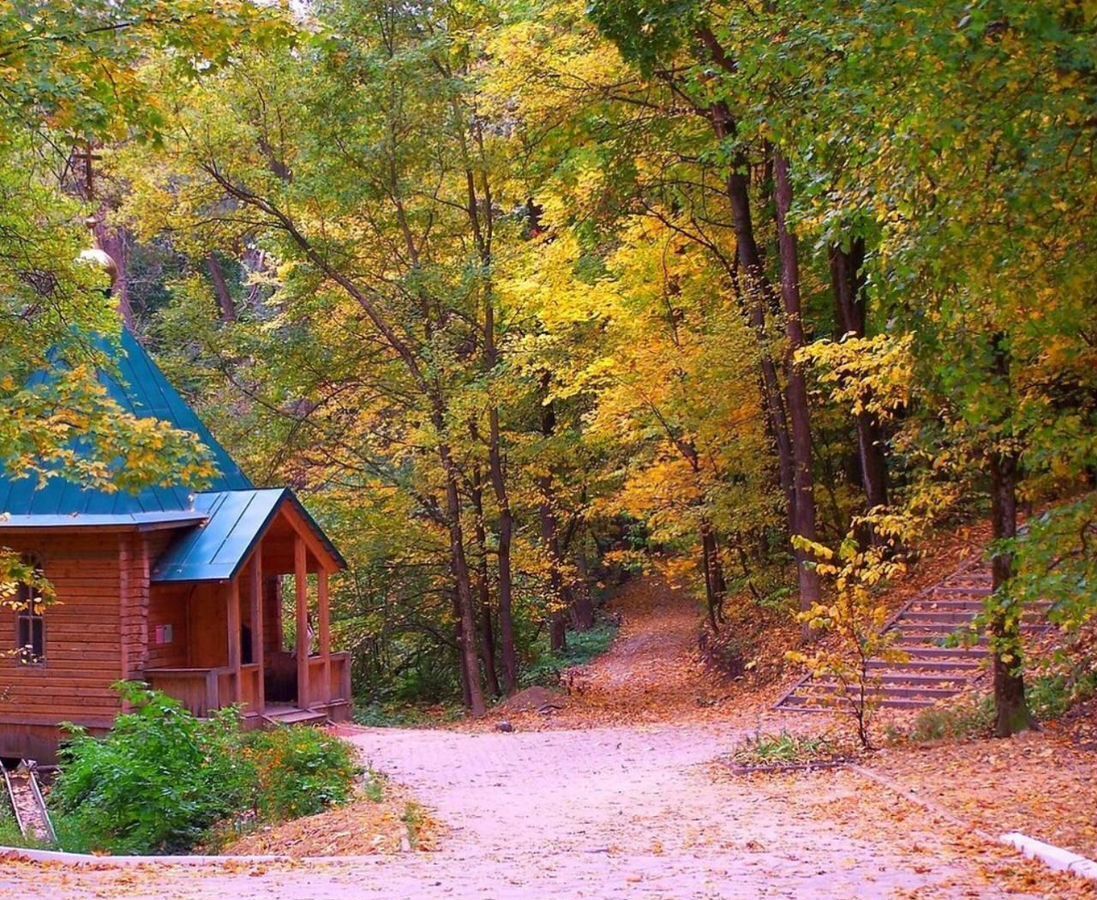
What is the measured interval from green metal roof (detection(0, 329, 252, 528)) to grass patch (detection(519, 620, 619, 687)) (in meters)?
7.37

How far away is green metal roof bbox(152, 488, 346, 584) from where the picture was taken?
689 inches

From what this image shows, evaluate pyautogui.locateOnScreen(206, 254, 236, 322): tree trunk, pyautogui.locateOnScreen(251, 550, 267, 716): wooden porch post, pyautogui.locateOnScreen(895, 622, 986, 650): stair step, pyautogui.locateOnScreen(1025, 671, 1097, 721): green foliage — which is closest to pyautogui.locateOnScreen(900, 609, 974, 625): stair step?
pyautogui.locateOnScreen(895, 622, 986, 650): stair step

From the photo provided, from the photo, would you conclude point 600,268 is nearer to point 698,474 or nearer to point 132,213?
point 698,474

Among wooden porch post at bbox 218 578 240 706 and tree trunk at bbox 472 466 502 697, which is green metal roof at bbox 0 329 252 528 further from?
tree trunk at bbox 472 466 502 697

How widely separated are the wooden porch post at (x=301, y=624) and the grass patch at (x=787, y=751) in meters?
7.85

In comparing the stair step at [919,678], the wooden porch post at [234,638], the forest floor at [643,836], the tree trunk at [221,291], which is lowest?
the forest floor at [643,836]

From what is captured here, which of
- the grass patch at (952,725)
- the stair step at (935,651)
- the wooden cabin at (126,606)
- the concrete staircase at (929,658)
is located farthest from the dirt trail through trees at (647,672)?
the grass patch at (952,725)

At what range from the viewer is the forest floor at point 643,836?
708 cm

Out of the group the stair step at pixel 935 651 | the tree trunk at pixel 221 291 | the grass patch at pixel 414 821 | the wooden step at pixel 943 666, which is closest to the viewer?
the grass patch at pixel 414 821

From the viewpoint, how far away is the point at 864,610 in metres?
13.6

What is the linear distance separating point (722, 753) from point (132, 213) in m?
14.1

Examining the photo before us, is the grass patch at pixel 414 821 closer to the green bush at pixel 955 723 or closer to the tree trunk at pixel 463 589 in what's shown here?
the green bush at pixel 955 723

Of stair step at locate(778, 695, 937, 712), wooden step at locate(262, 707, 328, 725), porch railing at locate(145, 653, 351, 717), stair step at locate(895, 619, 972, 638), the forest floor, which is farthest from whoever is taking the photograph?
wooden step at locate(262, 707, 328, 725)

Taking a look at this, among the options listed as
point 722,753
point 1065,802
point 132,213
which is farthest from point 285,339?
point 1065,802
